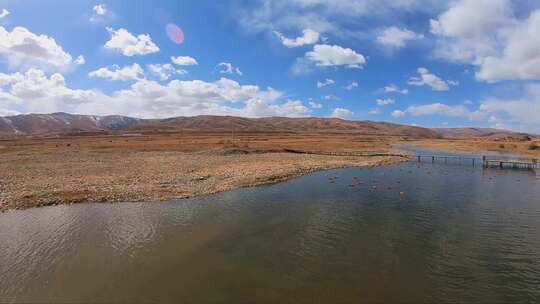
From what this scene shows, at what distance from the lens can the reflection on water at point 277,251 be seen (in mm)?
15344

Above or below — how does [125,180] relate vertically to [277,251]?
above

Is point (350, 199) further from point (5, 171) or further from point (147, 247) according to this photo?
point (5, 171)

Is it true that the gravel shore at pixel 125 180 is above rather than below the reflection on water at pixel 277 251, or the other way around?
above

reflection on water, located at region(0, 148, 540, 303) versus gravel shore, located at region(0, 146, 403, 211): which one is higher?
gravel shore, located at region(0, 146, 403, 211)

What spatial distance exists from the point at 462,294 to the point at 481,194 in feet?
89.1

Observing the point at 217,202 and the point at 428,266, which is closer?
the point at 428,266

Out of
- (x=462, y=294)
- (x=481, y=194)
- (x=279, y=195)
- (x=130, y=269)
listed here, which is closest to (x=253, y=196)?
(x=279, y=195)

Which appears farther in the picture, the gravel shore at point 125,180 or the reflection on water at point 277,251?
the gravel shore at point 125,180

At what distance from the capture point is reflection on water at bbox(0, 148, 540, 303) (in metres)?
15.3

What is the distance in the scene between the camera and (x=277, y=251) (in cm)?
1998

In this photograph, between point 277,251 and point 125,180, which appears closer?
point 277,251

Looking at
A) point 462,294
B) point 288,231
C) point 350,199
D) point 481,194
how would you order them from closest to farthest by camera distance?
point 462,294
point 288,231
point 350,199
point 481,194

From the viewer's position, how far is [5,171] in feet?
147

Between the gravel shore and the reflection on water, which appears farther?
the gravel shore
